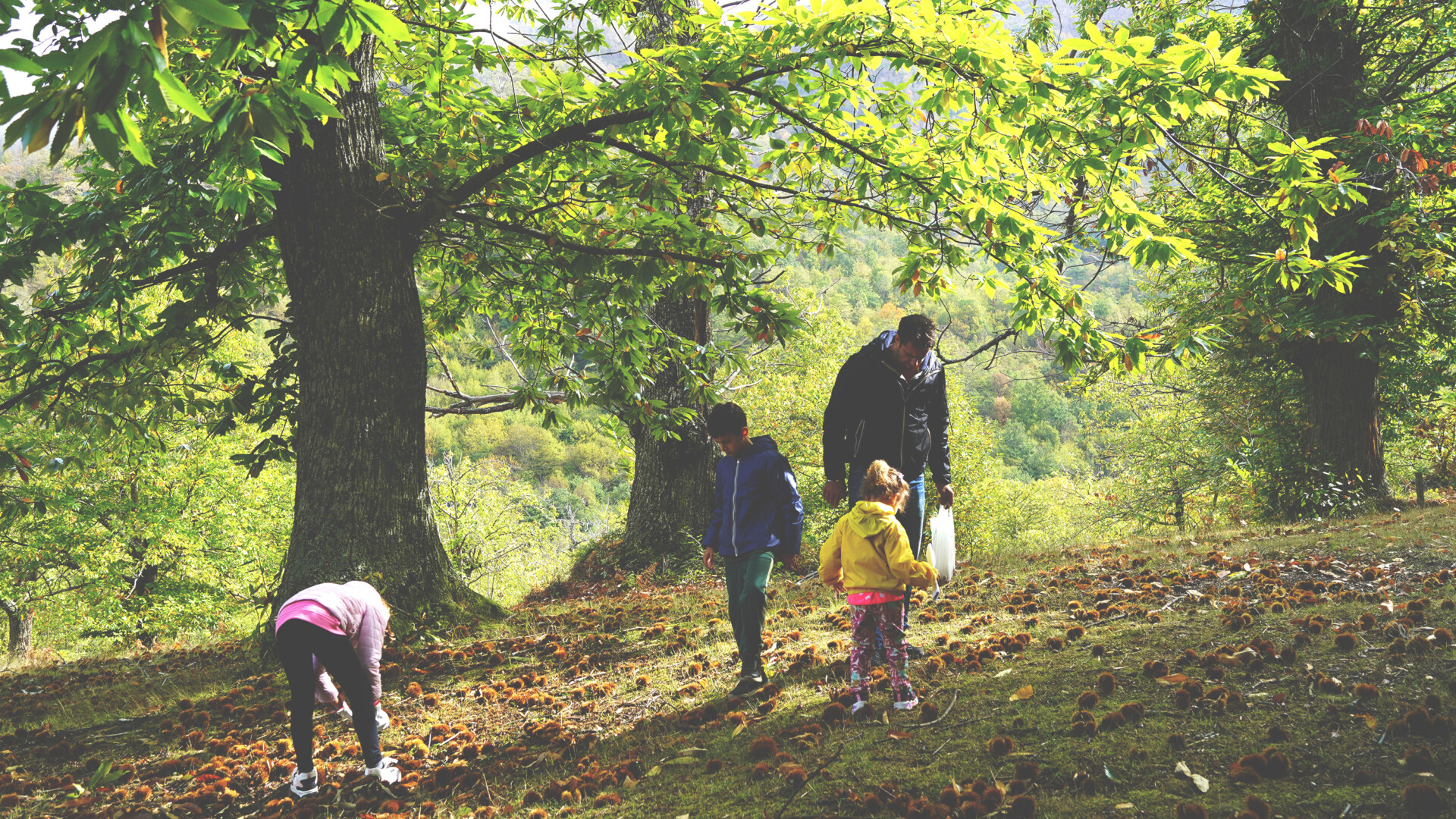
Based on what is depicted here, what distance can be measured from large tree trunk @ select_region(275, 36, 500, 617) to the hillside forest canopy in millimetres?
24

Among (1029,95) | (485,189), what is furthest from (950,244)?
(485,189)

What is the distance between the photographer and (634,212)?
18.0 feet

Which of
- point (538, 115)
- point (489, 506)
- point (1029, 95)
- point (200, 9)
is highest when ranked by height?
point (538, 115)

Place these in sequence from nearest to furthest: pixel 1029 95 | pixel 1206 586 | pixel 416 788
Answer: pixel 416 788, pixel 1029 95, pixel 1206 586

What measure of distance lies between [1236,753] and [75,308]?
716 cm

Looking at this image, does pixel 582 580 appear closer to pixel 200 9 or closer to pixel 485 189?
pixel 485 189

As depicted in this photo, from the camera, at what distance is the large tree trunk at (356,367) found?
5133 millimetres

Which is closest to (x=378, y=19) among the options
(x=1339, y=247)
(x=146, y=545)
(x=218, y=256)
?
(x=218, y=256)

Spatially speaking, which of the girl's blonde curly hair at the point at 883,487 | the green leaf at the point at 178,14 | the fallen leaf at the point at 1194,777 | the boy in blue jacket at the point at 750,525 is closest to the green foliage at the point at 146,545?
the boy in blue jacket at the point at 750,525

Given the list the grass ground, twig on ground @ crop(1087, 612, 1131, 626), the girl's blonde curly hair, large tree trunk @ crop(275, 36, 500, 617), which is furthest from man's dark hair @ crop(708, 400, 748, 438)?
twig on ground @ crop(1087, 612, 1131, 626)

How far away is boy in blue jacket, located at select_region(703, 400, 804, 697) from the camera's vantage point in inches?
159

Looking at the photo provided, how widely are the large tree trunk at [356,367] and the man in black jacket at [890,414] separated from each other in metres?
3.02

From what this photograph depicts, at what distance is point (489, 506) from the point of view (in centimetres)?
3203

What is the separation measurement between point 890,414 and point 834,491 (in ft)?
1.91
